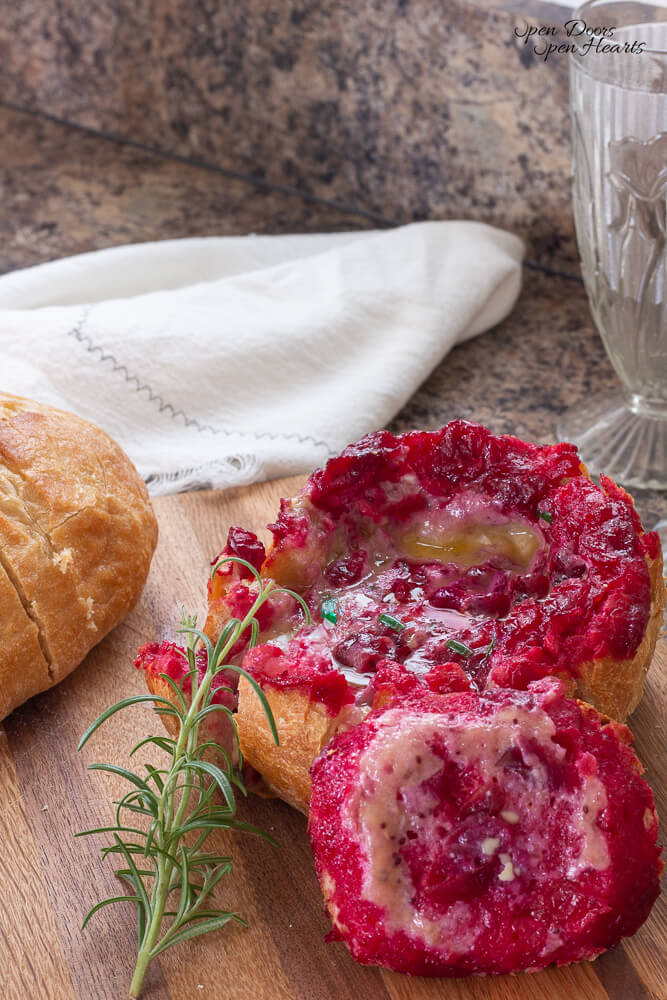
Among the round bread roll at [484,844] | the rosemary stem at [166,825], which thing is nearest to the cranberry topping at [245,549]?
the rosemary stem at [166,825]

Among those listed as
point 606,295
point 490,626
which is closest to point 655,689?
point 490,626

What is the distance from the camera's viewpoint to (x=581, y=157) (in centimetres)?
199

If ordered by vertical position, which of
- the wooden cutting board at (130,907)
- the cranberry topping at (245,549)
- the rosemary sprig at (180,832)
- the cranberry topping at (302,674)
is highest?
the cranberry topping at (302,674)

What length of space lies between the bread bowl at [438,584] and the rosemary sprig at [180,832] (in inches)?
2.0

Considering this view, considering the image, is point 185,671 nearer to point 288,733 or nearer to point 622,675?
point 288,733

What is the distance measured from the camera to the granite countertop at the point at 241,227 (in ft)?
7.89

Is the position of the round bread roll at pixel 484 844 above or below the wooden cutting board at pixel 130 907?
above

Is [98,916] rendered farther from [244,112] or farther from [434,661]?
[244,112]

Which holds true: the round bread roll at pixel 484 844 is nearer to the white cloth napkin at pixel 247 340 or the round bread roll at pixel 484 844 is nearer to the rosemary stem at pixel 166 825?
the rosemary stem at pixel 166 825

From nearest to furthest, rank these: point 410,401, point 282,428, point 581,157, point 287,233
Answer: point 581,157
point 282,428
point 410,401
point 287,233

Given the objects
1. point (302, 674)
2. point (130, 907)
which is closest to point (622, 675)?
point (302, 674)

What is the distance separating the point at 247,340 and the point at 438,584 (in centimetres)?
89

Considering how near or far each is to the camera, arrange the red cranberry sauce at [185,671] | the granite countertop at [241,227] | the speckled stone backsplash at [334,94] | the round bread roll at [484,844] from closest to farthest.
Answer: the round bread roll at [484,844], the red cranberry sauce at [185,671], the granite countertop at [241,227], the speckled stone backsplash at [334,94]

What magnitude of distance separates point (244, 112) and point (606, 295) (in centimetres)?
137
